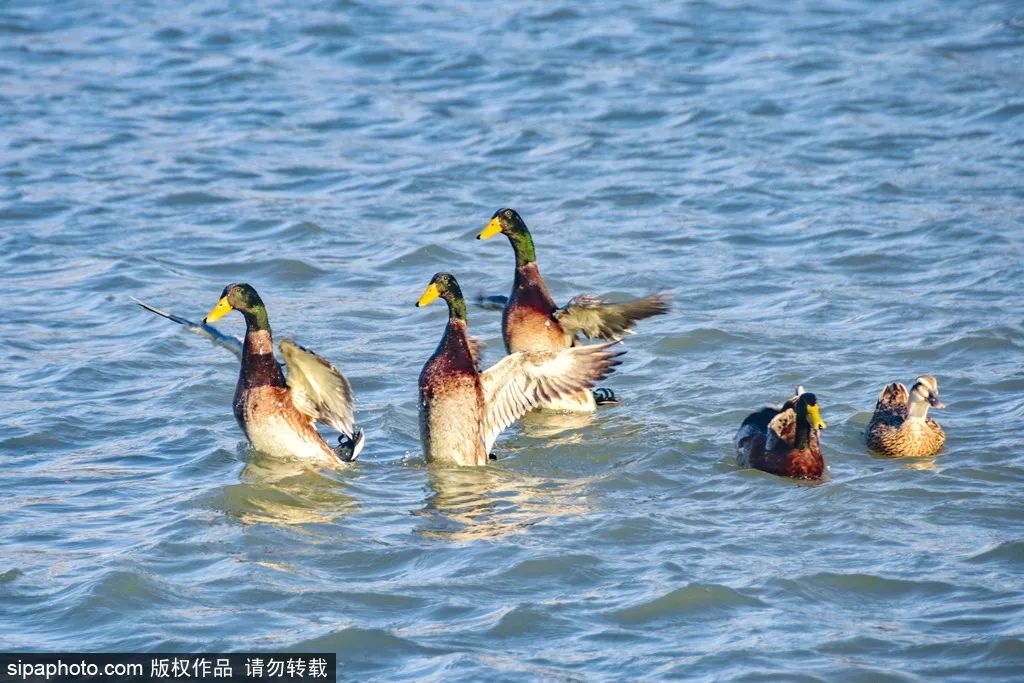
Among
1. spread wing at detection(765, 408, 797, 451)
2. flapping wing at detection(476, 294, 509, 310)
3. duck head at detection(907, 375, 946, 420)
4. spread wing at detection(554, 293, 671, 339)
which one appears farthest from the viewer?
flapping wing at detection(476, 294, 509, 310)

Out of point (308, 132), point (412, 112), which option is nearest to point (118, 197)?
point (308, 132)

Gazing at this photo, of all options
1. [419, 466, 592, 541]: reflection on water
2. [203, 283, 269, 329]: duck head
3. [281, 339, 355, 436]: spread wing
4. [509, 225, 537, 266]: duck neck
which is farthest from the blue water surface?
[509, 225, 537, 266]: duck neck

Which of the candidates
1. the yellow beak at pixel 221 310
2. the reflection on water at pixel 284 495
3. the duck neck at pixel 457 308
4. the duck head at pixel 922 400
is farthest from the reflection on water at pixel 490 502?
the duck head at pixel 922 400

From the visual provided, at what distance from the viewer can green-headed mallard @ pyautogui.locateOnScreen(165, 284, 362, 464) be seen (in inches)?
372

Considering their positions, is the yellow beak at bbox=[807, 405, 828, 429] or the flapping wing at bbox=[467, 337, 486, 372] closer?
the yellow beak at bbox=[807, 405, 828, 429]

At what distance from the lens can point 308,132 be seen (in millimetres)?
17344

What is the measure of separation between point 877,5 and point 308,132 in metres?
8.39

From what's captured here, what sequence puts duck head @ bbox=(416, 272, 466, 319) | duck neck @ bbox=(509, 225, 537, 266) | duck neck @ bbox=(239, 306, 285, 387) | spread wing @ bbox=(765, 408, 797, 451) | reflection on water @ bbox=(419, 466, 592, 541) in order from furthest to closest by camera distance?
1. duck neck @ bbox=(509, 225, 537, 266)
2. duck head @ bbox=(416, 272, 466, 319)
3. duck neck @ bbox=(239, 306, 285, 387)
4. spread wing @ bbox=(765, 408, 797, 451)
5. reflection on water @ bbox=(419, 466, 592, 541)

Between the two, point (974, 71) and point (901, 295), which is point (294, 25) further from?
point (901, 295)

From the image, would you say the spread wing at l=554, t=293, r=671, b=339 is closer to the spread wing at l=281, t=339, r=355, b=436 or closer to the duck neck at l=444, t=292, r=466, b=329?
the duck neck at l=444, t=292, r=466, b=329

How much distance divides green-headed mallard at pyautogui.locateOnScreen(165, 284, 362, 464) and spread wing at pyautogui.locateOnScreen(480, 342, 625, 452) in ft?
2.87

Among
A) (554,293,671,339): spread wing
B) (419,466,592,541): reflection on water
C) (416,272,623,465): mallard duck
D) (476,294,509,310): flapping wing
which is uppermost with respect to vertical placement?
(476,294,509,310): flapping wing

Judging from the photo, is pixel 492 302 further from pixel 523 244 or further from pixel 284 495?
pixel 284 495

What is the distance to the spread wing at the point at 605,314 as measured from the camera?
34.8ft
